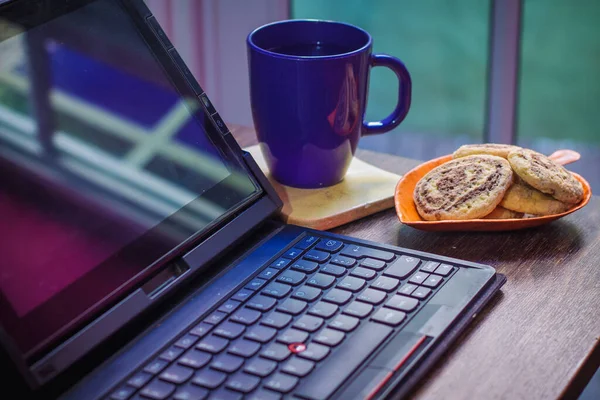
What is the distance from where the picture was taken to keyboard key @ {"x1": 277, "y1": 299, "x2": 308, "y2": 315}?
1.89 feet

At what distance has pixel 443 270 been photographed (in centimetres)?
63

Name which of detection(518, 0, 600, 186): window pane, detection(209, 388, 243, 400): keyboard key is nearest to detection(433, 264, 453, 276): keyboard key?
detection(209, 388, 243, 400): keyboard key

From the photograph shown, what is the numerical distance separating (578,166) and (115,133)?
164cm

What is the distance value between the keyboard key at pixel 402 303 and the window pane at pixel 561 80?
1523 mm

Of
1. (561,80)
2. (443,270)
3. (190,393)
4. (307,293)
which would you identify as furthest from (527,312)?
(561,80)

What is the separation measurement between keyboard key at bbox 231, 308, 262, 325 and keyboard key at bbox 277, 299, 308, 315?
19mm

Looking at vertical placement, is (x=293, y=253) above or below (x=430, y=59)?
above

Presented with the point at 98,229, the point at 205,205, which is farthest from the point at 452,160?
the point at 98,229

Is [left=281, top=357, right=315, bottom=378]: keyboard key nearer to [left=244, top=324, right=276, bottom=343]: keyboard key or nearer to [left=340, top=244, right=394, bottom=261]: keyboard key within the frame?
[left=244, top=324, right=276, bottom=343]: keyboard key

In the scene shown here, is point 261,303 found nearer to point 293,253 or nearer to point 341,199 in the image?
point 293,253

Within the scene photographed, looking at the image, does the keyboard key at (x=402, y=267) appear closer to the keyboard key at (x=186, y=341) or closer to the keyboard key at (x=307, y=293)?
the keyboard key at (x=307, y=293)

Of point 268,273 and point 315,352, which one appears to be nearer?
point 315,352

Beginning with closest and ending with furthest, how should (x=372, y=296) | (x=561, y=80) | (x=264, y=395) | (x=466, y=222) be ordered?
1. (x=264, y=395)
2. (x=372, y=296)
3. (x=466, y=222)
4. (x=561, y=80)

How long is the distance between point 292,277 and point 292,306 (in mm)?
47
